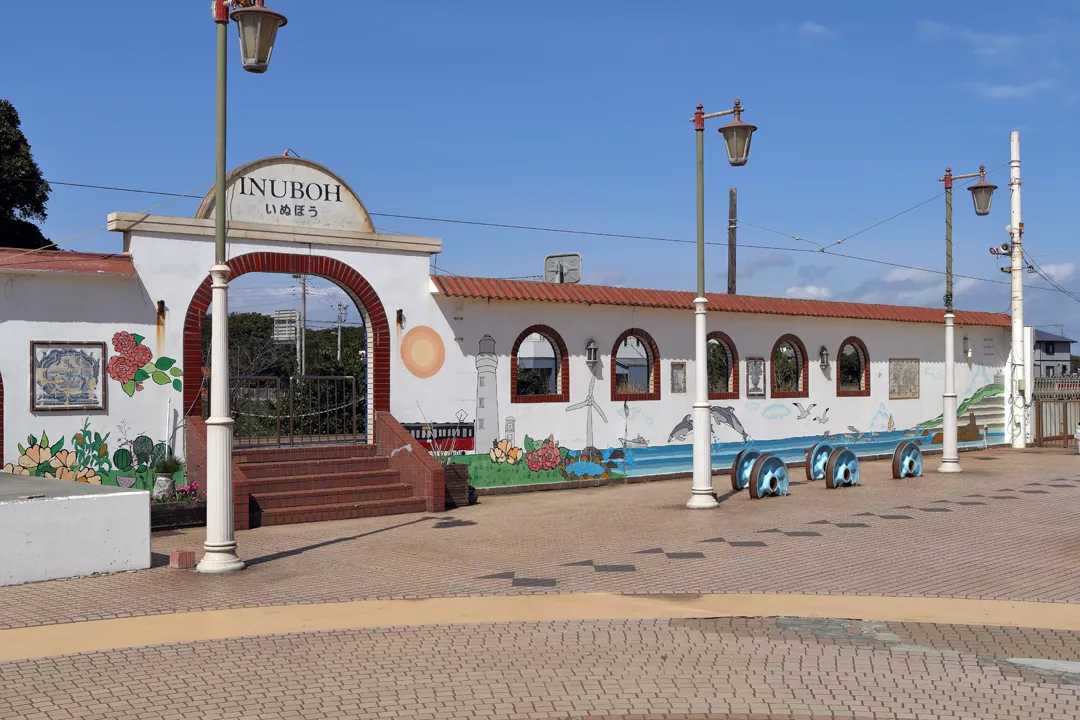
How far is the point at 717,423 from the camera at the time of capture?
21.3 metres

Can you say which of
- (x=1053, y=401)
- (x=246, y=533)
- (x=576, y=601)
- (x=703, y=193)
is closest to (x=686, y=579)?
(x=576, y=601)

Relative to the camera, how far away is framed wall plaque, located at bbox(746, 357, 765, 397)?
71.9 feet

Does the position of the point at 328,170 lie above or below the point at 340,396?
above

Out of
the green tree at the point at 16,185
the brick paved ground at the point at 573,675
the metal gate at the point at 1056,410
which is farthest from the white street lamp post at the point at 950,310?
the green tree at the point at 16,185

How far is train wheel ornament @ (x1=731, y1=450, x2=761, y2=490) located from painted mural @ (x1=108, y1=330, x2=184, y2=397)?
27.8ft

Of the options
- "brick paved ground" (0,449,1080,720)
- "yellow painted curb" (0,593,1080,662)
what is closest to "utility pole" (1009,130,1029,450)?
"brick paved ground" (0,449,1080,720)

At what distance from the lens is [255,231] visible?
1536cm

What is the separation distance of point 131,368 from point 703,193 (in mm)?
8038

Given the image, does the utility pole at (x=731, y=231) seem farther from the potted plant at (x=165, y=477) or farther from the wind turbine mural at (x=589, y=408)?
the potted plant at (x=165, y=477)

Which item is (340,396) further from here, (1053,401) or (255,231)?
(1053,401)

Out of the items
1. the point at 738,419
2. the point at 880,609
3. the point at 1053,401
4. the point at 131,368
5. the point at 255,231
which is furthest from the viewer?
the point at 1053,401

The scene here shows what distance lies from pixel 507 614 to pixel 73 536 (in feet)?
14.6

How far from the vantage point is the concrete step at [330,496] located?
14.0 meters

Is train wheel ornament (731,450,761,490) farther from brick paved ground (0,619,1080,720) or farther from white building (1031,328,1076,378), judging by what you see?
white building (1031,328,1076,378)
